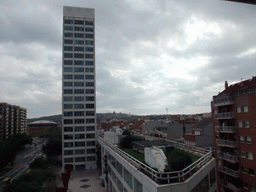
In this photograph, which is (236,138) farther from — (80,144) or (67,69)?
(67,69)

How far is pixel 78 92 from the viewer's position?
184ft

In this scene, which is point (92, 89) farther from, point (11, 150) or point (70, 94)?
point (11, 150)

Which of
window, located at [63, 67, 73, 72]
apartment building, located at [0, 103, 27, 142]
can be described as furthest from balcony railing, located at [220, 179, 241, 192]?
apartment building, located at [0, 103, 27, 142]

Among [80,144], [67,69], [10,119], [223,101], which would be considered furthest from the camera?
[10,119]

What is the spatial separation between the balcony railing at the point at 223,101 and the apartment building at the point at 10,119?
94556 millimetres

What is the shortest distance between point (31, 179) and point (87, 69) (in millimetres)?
37926

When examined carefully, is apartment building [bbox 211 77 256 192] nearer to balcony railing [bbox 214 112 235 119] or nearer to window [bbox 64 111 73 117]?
balcony railing [bbox 214 112 235 119]

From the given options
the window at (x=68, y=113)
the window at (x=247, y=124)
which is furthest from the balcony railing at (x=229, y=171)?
the window at (x=68, y=113)

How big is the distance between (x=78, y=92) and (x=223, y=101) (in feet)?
139

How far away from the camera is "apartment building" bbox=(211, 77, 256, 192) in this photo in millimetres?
19016

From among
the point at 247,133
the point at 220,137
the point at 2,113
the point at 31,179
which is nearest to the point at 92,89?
the point at 31,179

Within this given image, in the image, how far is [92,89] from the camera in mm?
57156

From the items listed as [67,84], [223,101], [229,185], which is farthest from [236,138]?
[67,84]

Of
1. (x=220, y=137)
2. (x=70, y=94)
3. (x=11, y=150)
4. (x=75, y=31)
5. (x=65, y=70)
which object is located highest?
(x=75, y=31)
